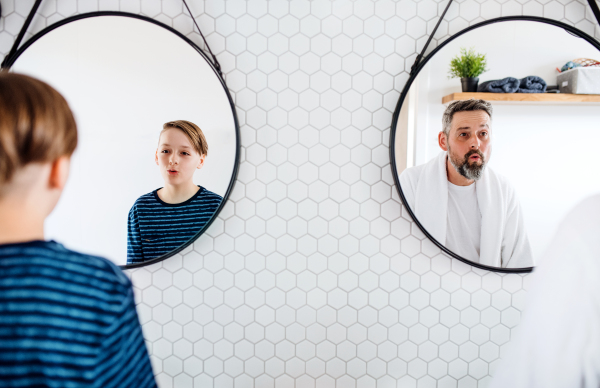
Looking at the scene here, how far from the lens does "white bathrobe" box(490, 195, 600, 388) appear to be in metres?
0.45

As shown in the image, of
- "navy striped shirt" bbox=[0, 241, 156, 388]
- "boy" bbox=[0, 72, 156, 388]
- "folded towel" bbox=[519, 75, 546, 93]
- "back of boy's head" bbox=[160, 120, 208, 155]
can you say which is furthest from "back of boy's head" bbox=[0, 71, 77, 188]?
"folded towel" bbox=[519, 75, 546, 93]

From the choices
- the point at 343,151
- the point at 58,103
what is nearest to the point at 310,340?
the point at 343,151

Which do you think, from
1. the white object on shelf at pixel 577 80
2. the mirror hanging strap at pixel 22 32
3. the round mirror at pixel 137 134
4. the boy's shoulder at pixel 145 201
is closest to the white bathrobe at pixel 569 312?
the white object on shelf at pixel 577 80

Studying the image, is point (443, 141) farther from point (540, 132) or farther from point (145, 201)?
point (145, 201)

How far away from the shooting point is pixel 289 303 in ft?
3.45

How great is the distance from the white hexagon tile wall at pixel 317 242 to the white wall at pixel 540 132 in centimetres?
8

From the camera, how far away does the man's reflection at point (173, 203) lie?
100cm

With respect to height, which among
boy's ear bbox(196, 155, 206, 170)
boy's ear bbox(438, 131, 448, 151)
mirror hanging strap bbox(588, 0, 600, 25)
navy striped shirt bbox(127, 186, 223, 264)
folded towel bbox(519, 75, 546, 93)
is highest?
mirror hanging strap bbox(588, 0, 600, 25)

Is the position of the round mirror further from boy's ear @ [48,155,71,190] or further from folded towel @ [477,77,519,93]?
folded towel @ [477,77,519,93]

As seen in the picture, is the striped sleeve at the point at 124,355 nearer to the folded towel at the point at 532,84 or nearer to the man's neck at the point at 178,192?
the man's neck at the point at 178,192

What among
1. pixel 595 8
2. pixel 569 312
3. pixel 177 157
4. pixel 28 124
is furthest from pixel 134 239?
pixel 595 8

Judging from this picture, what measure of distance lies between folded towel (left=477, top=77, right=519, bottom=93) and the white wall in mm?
13

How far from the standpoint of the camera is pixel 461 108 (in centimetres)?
97

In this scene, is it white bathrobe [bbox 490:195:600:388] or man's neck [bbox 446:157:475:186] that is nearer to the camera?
white bathrobe [bbox 490:195:600:388]
